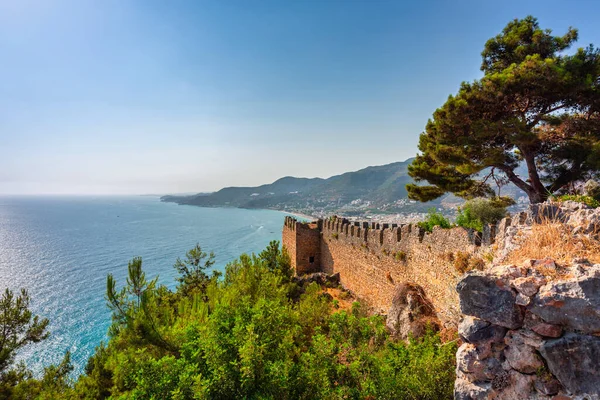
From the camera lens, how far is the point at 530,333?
142 inches

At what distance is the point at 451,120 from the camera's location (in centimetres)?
1047

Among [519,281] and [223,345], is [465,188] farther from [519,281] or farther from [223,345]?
[223,345]

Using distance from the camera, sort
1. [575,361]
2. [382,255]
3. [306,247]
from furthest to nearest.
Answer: [306,247] < [382,255] < [575,361]

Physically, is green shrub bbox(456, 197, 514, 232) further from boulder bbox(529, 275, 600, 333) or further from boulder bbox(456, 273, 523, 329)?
boulder bbox(529, 275, 600, 333)

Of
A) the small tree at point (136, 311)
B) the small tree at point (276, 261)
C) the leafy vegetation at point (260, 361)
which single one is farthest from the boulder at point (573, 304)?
the small tree at point (276, 261)

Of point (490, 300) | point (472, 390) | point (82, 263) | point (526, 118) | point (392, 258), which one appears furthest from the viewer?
point (82, 263)

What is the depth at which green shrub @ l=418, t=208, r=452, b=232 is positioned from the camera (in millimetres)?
10641

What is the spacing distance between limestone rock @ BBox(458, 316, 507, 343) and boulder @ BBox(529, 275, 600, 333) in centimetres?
56

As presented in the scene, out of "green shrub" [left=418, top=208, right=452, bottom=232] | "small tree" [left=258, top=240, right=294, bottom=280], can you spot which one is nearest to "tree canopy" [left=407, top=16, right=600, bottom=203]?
"green shrub" [left=418, top=208, right=452, bottom=232]

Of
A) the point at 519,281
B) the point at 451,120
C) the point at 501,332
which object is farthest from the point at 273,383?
the point at 451,120

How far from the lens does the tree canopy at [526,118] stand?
908cm

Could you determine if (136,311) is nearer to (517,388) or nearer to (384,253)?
(517,388)

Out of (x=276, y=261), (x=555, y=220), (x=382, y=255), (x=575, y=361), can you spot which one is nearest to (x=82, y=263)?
(x=276, y=261)

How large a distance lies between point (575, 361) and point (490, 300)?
93 centimetres
